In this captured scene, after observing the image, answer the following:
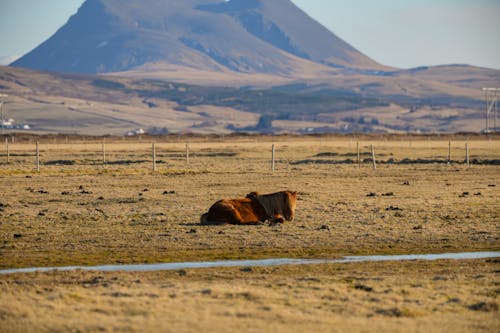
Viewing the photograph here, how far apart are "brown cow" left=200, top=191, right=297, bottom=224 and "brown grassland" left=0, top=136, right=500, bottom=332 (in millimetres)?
357

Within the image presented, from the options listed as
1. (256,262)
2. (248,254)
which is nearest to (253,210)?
(248,254)

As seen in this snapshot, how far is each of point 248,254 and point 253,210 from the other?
13.4ft

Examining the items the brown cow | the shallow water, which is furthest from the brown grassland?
the shallow water

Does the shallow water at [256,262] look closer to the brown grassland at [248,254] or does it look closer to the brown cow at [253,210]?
the brown grassland at [248,254]

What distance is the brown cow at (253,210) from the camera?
23422mm

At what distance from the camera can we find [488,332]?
486 inches

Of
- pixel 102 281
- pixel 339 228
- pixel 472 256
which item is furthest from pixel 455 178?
pixel 102 281

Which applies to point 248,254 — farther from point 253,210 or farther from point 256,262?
point 253,210

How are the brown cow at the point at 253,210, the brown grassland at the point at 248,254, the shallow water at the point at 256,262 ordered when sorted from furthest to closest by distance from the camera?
1. the brown cow at the point at 253,210
2. the shallow water at the point at 256,262
3. the brown grassland at the point at 248,254

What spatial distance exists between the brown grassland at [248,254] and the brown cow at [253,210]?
36 centimetres

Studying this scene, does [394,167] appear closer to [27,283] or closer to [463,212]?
[463,212]

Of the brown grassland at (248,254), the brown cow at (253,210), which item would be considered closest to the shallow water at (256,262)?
the brown grassland at (248,254)

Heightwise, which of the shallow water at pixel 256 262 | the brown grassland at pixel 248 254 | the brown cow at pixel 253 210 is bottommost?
the shallow water at pixel 256 262

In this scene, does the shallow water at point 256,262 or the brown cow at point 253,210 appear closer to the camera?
the shallow water at point 256,262
